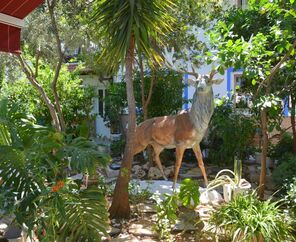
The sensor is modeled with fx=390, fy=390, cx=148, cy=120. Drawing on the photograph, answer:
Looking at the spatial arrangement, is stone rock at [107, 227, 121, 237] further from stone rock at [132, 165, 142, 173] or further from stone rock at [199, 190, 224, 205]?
stone rock at [132, 165, 142, 173]

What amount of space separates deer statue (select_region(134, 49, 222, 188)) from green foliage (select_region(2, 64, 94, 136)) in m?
5.41

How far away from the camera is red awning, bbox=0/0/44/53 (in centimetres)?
579

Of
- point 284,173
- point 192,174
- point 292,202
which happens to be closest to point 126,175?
point 292,202

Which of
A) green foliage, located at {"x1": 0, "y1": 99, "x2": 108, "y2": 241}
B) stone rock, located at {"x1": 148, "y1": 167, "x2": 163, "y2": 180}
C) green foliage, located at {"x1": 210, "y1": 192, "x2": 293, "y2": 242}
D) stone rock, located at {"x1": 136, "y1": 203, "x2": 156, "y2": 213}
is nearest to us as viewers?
green foliage, located at {"x1": 0, "y1": 99, "x2": 108, "y2": 241}

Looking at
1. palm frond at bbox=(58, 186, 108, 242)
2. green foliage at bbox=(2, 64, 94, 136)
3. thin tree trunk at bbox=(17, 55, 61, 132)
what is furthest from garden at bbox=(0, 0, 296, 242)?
green foliage at bbox=(2, 64, 94, 136)

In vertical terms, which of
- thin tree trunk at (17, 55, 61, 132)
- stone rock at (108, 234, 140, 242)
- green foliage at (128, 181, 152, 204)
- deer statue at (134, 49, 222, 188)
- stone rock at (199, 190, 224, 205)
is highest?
thin tree trunk at (17, 55, 61, 132)

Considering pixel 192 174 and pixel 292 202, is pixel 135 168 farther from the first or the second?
pixel 292 202

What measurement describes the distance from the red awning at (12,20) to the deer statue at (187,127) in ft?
9.57

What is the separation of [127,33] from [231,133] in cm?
554

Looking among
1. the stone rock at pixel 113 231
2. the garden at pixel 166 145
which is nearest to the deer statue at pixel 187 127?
the garden at pixel 166 145

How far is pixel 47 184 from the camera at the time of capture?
4.19m

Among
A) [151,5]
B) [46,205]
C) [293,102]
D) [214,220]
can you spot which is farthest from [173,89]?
[46,205]

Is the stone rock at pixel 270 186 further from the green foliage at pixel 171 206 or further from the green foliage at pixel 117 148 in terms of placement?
the green foliage at pixel 117 148

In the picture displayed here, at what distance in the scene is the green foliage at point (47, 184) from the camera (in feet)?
12.5
